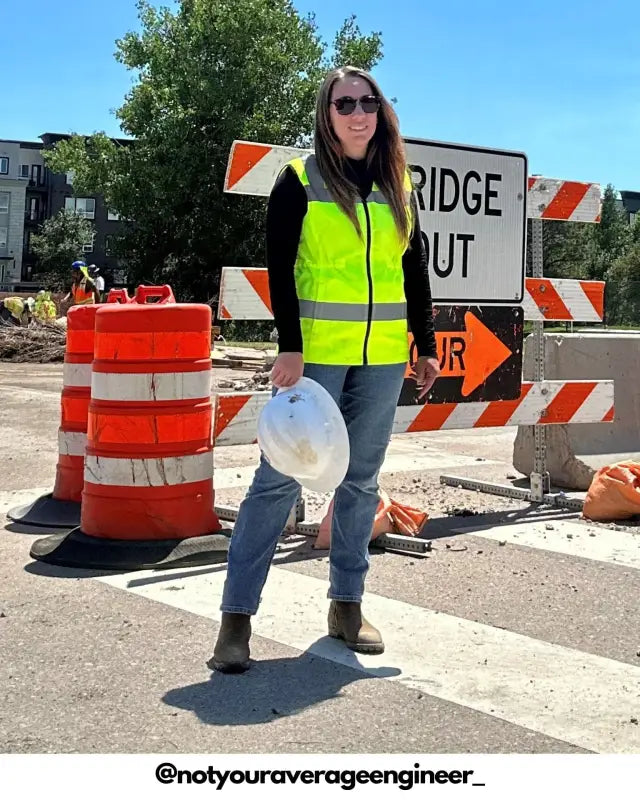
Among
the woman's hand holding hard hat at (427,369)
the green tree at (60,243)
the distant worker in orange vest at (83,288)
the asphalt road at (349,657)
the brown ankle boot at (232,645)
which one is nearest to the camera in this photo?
the asphalt road at (349,657)

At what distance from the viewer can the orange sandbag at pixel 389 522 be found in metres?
5.88

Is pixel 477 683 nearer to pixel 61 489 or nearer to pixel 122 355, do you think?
pixel 122 355

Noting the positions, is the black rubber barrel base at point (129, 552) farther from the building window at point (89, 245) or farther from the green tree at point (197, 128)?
the building window at point (89, 245)

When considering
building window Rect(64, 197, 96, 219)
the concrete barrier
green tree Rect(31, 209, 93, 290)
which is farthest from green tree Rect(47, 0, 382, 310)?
building window Rect(64, 197, 96, 219)

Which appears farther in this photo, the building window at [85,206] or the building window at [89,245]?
the building window at [85,206]

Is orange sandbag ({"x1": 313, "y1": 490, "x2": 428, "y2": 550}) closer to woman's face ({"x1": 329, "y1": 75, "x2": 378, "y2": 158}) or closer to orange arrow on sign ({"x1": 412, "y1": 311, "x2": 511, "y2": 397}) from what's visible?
orange arrow on sign ({"x1": 412, "y1": 311, "x2": 511, "y2": 397})

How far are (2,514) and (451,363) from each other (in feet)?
9.92

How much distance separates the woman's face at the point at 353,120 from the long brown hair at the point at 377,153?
0.02 metres

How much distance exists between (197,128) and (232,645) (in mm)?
44667

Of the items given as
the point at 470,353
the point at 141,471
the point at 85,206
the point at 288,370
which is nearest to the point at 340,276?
the point at 288,370

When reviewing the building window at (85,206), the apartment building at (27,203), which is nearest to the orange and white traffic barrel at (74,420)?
the apartment building at (27,203)

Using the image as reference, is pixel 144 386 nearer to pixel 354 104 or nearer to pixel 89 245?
pixel 354 104

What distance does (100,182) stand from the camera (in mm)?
48125

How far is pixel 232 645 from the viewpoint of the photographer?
385 cm
